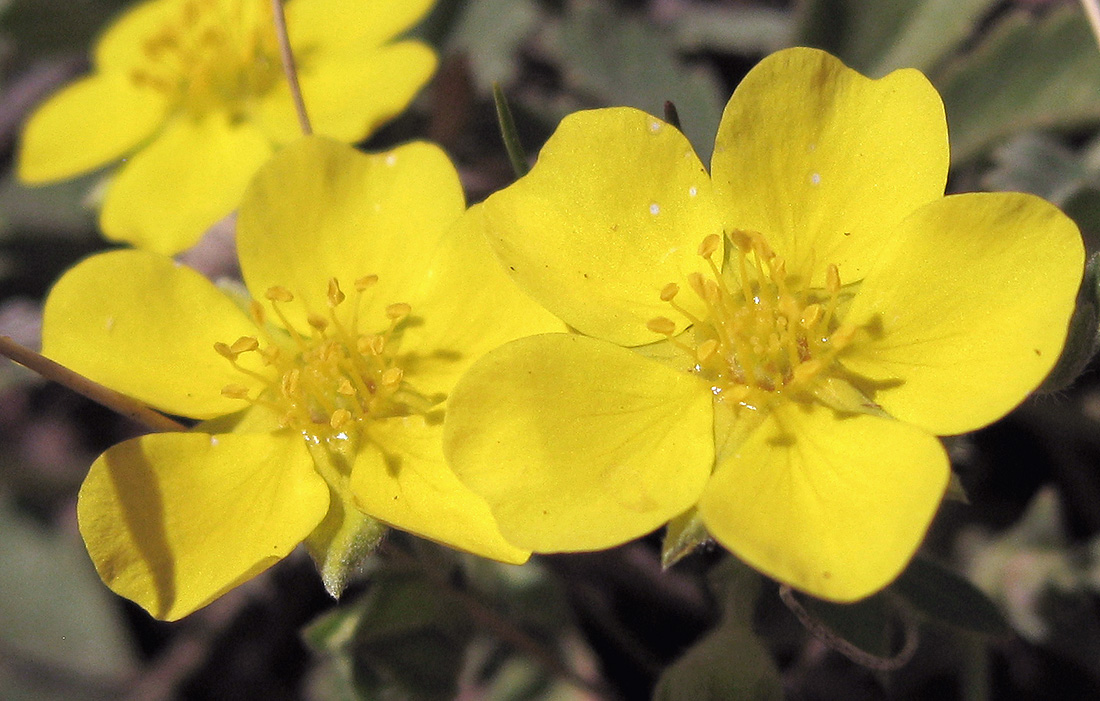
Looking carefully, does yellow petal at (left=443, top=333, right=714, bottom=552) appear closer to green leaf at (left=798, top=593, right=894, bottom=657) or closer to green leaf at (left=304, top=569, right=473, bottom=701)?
green leaf at (left=798, top=593, right=894, bottom=657)

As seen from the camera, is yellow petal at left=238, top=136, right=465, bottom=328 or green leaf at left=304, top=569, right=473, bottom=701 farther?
green leaf at left=304, top=569, right=473, bottom=701

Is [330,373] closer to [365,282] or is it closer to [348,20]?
[365,282]

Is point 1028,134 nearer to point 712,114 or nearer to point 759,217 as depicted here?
point 712,114

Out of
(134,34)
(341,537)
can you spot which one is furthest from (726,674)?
(134,34)

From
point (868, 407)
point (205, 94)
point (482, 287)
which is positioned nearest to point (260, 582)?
point (205, 94)

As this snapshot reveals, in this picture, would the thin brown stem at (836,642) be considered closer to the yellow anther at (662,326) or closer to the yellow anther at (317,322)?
the yellow anther at (662,326)

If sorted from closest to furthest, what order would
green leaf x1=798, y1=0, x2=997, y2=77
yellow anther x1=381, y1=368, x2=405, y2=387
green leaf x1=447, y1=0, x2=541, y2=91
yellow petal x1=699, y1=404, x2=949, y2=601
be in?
yellow petal x1=699, y1=404, x2=949, y2=601, yellow anther x1=381, y1=368, x2=405, y2=387, green leaf x1=798, y1=0, x2=997, y2=77, green leaf x1=447, y1=0, x2=541, y2=91

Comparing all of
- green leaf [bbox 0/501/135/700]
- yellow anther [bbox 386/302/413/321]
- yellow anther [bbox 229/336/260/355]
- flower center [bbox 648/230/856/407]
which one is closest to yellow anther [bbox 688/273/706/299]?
flower center [bbox 648/230/856/407]

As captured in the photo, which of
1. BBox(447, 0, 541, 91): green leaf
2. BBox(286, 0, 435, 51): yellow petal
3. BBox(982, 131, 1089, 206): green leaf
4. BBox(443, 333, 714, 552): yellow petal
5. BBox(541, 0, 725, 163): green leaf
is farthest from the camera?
BBox(447, 0, 541, 91): green leaf

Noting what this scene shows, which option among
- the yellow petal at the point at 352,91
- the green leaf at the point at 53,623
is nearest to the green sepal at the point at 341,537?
the yellow petal at the point at 352,91
